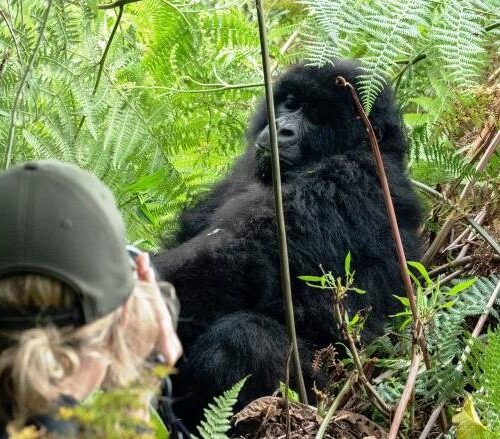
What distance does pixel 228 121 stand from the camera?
16.0 feet

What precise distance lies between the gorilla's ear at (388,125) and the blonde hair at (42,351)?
2.88m

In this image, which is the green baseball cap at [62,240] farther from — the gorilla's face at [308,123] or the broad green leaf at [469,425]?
the gorilla's face at [308,123]

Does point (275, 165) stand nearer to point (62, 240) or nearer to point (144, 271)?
point (144, 271)

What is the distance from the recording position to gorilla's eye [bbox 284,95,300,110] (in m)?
4.52

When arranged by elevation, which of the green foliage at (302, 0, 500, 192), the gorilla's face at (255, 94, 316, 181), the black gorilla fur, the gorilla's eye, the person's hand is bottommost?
the black gorilla fur

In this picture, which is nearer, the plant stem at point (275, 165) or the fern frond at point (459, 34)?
the plant stem at point (275, 165)

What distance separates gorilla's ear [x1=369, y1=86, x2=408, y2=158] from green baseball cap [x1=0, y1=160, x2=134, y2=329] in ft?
9.38

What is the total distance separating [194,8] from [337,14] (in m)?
1.10

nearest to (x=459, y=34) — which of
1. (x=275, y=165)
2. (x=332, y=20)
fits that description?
(x=332, y=20)

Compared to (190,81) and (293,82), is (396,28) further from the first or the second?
(190,81)

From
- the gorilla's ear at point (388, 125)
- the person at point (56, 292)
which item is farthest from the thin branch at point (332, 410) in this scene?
the gorilla's ear at point (388, 125)

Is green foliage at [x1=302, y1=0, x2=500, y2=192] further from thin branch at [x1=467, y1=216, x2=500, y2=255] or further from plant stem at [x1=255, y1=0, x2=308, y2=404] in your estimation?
plant stem at [x1=255, y1=0, x2=308, y2=404]

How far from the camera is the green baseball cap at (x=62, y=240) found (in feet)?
4.85

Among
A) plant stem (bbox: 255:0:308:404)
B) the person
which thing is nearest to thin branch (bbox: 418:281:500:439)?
plant stem (bbox: 255:0:308:404)
